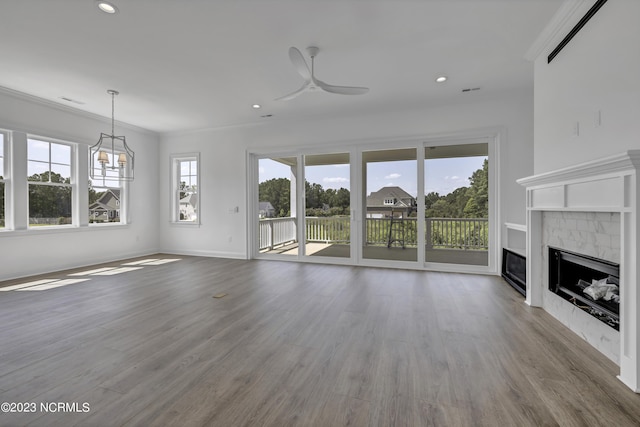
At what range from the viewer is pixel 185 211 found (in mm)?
6555

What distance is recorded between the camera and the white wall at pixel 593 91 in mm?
1853

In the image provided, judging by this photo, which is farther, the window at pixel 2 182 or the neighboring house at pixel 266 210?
the neighboring house at pixel 266 210

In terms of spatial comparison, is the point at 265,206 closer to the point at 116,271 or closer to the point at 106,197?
the point at 116,271

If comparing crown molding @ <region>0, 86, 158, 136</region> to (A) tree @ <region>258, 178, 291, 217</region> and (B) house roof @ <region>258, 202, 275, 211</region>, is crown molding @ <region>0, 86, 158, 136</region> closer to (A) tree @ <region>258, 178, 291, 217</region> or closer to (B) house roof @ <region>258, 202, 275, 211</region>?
(A) tree @ <region>258, 178, 291, 217</region>

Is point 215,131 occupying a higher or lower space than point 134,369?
higher

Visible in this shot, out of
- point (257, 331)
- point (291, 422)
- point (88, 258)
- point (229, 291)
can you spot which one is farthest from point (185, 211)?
point (291, 422)

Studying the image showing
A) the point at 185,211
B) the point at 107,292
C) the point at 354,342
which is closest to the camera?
the point at 354,342

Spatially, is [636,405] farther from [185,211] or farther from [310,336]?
[185,211]

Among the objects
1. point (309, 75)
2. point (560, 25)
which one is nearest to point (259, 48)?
point (309, 75)

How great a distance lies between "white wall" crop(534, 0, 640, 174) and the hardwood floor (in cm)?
157

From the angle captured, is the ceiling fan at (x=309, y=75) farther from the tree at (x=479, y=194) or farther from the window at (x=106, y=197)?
the window at (x=106, y=197)

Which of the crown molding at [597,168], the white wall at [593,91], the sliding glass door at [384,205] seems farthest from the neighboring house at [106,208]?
the white wall at [593,91]

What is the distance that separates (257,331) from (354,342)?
2.79 feet

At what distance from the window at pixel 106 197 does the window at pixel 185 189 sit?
1044 mm
